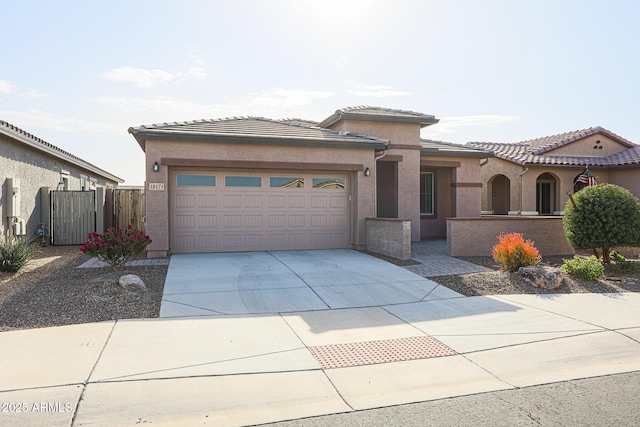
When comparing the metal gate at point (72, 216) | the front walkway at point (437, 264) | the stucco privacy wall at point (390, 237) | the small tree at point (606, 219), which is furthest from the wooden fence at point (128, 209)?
the small tree at point (606, 219)

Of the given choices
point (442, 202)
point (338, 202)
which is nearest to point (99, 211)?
point (338, 202)

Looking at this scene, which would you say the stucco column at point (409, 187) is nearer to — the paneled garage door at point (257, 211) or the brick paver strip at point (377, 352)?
the paneled garage door at point (257, 211)

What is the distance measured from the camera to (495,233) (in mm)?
13031

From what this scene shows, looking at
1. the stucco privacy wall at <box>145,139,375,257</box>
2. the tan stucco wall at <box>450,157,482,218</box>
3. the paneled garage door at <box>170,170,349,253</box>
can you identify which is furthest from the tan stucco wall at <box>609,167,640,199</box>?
the paneled garage door at <box>170,170,349,253</box>

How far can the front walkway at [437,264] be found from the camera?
10.4 meters

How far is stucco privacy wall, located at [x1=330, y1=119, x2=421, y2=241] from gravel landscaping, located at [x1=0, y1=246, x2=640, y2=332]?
432 centimetres

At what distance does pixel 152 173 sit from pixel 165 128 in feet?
4.30

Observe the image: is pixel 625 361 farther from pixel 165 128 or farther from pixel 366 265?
pixel 165 128

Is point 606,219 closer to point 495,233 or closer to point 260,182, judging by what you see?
point 495,233

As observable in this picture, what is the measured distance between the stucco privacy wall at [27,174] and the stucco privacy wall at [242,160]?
4162 mm

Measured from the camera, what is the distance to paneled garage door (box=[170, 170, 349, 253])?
→ 1275cm

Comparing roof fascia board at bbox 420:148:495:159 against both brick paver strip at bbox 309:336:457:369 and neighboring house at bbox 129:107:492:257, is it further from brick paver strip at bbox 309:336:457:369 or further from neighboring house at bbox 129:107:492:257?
brick paver strip at bbox 309:336:457:369

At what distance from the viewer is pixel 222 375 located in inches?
184

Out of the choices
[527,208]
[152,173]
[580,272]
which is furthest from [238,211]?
[527,208]
